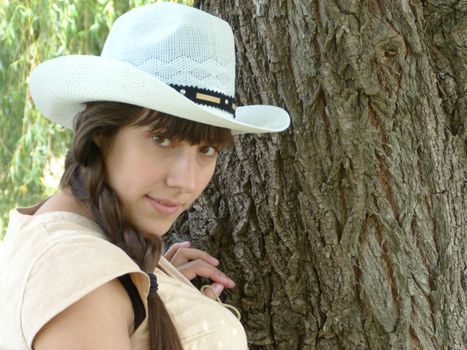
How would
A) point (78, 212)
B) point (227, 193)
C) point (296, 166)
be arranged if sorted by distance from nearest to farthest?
1. point (78, 212)
2. point (296, 166)
3. point (227, 193)

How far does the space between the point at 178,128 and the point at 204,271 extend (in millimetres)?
599

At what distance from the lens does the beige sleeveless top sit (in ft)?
4.39

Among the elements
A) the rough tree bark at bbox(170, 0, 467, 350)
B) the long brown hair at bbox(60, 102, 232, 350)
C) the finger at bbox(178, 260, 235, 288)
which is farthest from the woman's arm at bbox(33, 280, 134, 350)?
the rough tree bark at bbox(170, 0, 467, 350)

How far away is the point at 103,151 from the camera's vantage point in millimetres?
1610

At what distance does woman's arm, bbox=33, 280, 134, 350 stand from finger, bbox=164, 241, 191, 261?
0.73 m

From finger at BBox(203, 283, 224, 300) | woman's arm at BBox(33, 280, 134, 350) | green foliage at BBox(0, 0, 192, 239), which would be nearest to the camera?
woman's arm at BBox(33, 280, 134, 350)

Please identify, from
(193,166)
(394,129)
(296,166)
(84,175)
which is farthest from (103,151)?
(394,129)

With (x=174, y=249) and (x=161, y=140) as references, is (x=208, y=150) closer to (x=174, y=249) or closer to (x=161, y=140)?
(x=161, y=140)

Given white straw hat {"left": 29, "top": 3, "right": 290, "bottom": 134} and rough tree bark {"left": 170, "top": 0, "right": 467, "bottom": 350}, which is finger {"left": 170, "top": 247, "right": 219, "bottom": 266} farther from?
white straw hat {"left": 29, "top": 3, "right": 290, "bottom": 134}

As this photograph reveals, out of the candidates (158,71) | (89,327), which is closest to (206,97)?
(158,71)

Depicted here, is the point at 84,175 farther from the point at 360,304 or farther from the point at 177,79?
the point at 360,304

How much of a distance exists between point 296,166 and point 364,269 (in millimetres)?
325

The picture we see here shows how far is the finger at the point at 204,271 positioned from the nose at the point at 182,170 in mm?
465

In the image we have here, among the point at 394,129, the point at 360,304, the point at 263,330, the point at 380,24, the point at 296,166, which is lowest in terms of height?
the point at 263,330
